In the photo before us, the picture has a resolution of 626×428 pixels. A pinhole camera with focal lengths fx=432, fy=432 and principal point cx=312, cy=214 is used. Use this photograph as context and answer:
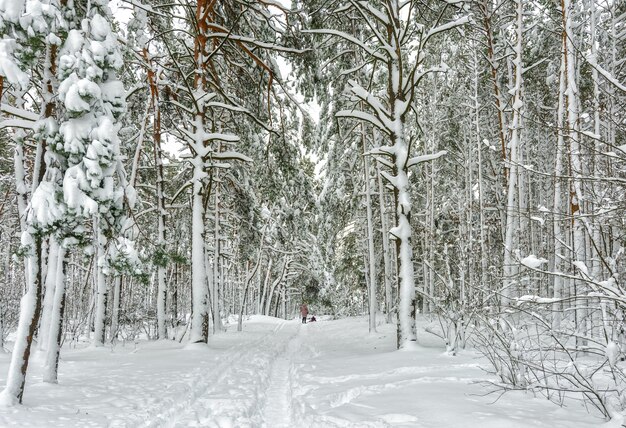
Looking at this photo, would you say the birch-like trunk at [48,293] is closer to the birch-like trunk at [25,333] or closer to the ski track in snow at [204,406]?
the birch-like trunk at [25,333]

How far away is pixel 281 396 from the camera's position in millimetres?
6461

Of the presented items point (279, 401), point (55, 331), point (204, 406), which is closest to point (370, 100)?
point (279, 401)

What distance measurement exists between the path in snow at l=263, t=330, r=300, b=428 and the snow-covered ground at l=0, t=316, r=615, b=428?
2cm

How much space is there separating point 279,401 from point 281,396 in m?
0.37

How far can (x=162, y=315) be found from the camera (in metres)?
14.2

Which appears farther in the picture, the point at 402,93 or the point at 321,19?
the point at 321,19

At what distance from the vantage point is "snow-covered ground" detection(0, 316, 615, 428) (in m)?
4.18

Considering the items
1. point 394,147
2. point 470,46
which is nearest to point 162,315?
point 394,147

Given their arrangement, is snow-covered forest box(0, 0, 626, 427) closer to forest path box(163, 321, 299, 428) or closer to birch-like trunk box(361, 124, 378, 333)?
forest path box(163, 321, 299, 428)

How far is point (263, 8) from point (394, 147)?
4.50 metres

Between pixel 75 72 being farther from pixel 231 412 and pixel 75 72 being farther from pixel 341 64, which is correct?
pixel 341 64

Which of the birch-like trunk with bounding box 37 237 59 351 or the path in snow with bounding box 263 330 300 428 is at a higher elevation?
the birch-like trunk with bounding box 37 237 59 351

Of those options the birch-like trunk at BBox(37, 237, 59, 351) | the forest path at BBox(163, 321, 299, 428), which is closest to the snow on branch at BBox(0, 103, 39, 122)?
the birch-like trunk at BBox(37, 237, 59, 351)

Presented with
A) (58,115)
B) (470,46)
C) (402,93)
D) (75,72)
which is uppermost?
(470,46)
